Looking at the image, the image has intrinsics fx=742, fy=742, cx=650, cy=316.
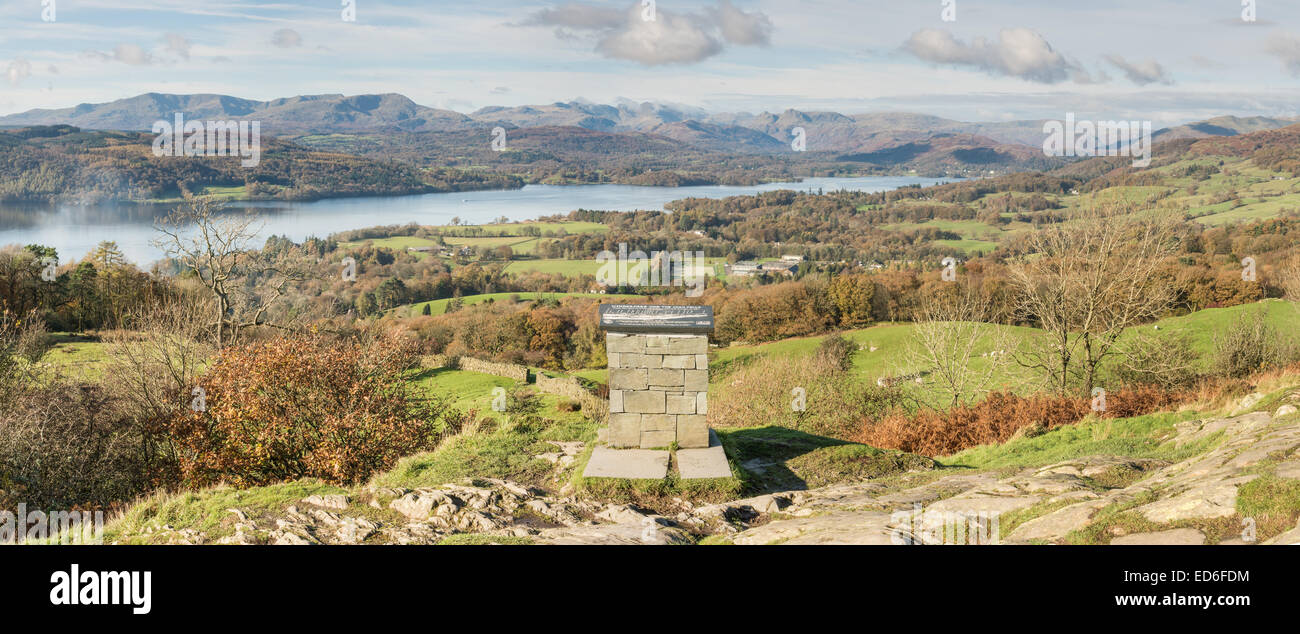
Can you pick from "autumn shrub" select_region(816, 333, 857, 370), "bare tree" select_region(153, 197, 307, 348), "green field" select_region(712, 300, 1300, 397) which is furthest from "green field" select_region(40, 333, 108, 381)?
"autumn shrub" select_region(816, 333, 857, 370)

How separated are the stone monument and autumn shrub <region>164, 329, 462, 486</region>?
373 cm

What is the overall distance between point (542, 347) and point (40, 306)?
24208 mm

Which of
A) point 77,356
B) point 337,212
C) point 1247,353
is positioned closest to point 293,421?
point 77,356

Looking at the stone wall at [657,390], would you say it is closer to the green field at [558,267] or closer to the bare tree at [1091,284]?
the bare tree at [1091,284]

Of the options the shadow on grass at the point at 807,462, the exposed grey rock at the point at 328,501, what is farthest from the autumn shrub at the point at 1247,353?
the exposed grey rock at the point at 328,501

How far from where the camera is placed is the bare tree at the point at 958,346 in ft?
68.3

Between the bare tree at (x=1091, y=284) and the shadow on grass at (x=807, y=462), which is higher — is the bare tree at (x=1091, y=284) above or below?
above

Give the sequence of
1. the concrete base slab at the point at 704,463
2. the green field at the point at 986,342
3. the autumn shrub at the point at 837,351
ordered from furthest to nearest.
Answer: the autumn shrub at the point at 837,351, the green field at the point at 986,342, the concrete base slab at the point at 704,463

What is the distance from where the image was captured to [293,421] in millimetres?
11195

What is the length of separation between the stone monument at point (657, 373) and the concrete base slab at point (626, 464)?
0.21m

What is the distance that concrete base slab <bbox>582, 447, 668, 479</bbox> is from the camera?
8875 mm

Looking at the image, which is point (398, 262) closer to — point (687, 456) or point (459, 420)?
point (459, 420)

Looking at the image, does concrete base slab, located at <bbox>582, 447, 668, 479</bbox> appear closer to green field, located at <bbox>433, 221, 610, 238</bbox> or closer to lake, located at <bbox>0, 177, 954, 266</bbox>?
lake, located at <bbox>0, 177, 954, 266</bbox>
